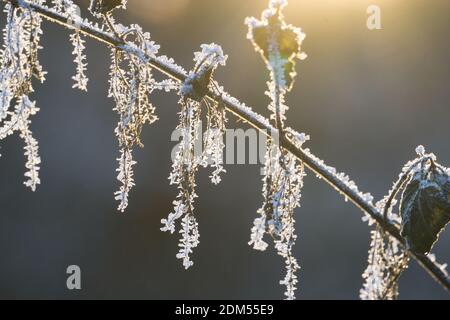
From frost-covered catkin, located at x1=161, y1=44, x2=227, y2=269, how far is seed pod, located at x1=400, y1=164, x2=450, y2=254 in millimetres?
336

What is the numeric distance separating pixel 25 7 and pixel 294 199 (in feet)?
1.81

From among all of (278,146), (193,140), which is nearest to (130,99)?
(193,140)

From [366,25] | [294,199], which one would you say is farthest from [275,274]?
[294,199]

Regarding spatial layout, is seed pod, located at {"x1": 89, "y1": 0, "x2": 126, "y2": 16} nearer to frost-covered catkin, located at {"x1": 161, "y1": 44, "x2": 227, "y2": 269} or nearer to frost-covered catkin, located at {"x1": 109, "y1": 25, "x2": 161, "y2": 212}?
frost-covered catkin, located at {"x1": 109, "y1": 25, "x2": 161, "y2": 212}

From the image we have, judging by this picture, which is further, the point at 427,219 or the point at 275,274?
the point at 275,274

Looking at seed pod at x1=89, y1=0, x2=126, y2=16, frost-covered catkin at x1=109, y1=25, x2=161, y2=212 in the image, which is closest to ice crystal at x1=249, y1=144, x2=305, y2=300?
frost-covered catkin at x1=109, y1=25, x2=161, y2=212

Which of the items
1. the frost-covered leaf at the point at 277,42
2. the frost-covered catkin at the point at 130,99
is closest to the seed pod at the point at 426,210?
the frost-covered leaf at the point at 277,42

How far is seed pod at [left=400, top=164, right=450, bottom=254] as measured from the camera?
0.76 metres

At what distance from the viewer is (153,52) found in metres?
0.79

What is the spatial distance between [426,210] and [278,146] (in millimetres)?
266

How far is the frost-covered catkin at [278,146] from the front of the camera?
61cm

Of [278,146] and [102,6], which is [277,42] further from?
[102,6]

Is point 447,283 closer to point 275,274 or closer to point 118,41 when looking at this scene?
point 118,41
